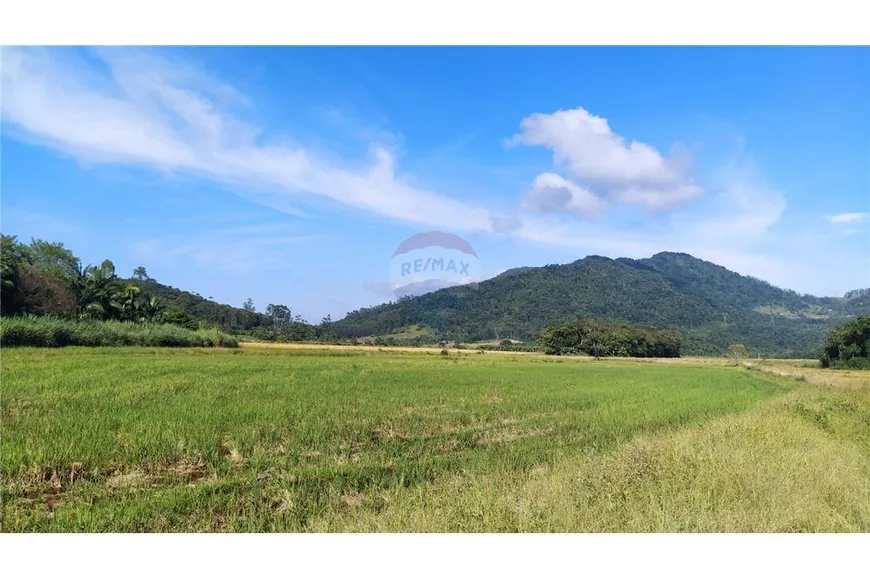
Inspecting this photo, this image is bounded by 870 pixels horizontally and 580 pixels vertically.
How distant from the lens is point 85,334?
98.7ft

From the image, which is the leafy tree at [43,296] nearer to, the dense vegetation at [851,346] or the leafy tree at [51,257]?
the leafy tree at [51,257]

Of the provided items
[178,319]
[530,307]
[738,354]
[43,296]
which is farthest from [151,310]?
[530,307]

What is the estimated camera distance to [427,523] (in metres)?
4.76

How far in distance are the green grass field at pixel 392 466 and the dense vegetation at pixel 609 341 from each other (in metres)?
55.8

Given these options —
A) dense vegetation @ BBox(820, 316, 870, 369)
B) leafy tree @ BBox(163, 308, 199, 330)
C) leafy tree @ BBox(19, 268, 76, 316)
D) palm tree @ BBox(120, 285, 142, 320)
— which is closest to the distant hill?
leafy tree @ BBox(163, 308, 199, 330)

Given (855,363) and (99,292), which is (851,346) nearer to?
(855,363)

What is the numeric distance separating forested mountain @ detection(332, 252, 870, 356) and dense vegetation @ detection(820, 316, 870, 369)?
3401 centimetres

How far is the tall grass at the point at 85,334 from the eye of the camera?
86.8 ft

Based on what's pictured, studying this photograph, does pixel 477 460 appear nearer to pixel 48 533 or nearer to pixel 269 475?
pixel 269 475

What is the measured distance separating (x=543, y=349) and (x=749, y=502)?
69.4 m

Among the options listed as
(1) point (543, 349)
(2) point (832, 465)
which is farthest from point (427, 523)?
(1) point (543, 349)

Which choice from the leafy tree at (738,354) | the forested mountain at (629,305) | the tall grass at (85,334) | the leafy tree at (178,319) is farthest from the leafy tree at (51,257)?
the leafy tree at (738,354)

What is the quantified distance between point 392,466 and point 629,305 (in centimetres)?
10248

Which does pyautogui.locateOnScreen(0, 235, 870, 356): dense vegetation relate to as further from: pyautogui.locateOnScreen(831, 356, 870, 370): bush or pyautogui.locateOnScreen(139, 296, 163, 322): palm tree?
pyautogui.locateOnScreen(831, 356, 870, 370): bush
